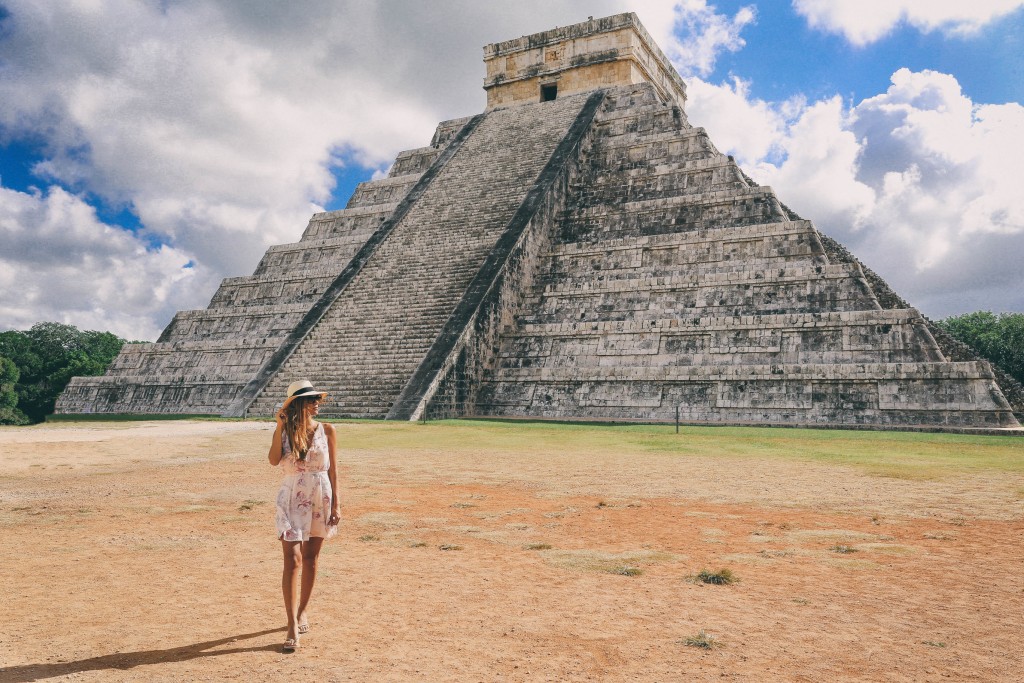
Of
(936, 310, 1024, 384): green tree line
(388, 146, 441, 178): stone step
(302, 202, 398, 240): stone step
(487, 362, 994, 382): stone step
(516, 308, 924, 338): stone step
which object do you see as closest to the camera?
(487, 362, 994, 382): stone step

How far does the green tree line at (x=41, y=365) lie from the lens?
84.4 ft

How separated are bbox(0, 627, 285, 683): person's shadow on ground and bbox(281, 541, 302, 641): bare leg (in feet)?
0.35

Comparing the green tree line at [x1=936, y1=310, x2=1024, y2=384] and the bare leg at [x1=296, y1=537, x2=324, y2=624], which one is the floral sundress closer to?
the bare leg at [x1=296, y1=537, x2=324, y2=624]

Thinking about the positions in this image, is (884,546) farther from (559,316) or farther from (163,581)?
(559,316)

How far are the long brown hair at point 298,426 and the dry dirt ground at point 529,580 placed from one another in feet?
2.82

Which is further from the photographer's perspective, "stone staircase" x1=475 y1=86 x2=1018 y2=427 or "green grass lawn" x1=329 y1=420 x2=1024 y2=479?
"stone staircase" x1=475 y1=86 x2=1018 y2=427

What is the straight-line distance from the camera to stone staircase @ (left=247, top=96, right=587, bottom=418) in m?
16.1

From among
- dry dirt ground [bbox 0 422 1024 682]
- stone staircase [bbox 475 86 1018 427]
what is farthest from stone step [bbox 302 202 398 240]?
dry dirt ground [bbox 0 422 1024 682]

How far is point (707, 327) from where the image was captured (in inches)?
608

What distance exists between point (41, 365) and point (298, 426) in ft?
121

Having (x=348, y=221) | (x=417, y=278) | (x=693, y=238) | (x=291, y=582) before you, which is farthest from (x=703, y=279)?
(x=291, y=582)

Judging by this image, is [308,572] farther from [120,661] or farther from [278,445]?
[120,661]

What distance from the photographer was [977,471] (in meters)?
8.36

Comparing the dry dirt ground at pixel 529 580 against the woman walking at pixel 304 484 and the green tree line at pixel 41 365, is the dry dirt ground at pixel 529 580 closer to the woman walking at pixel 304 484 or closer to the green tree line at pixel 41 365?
the woman walking at pixel 304 484
